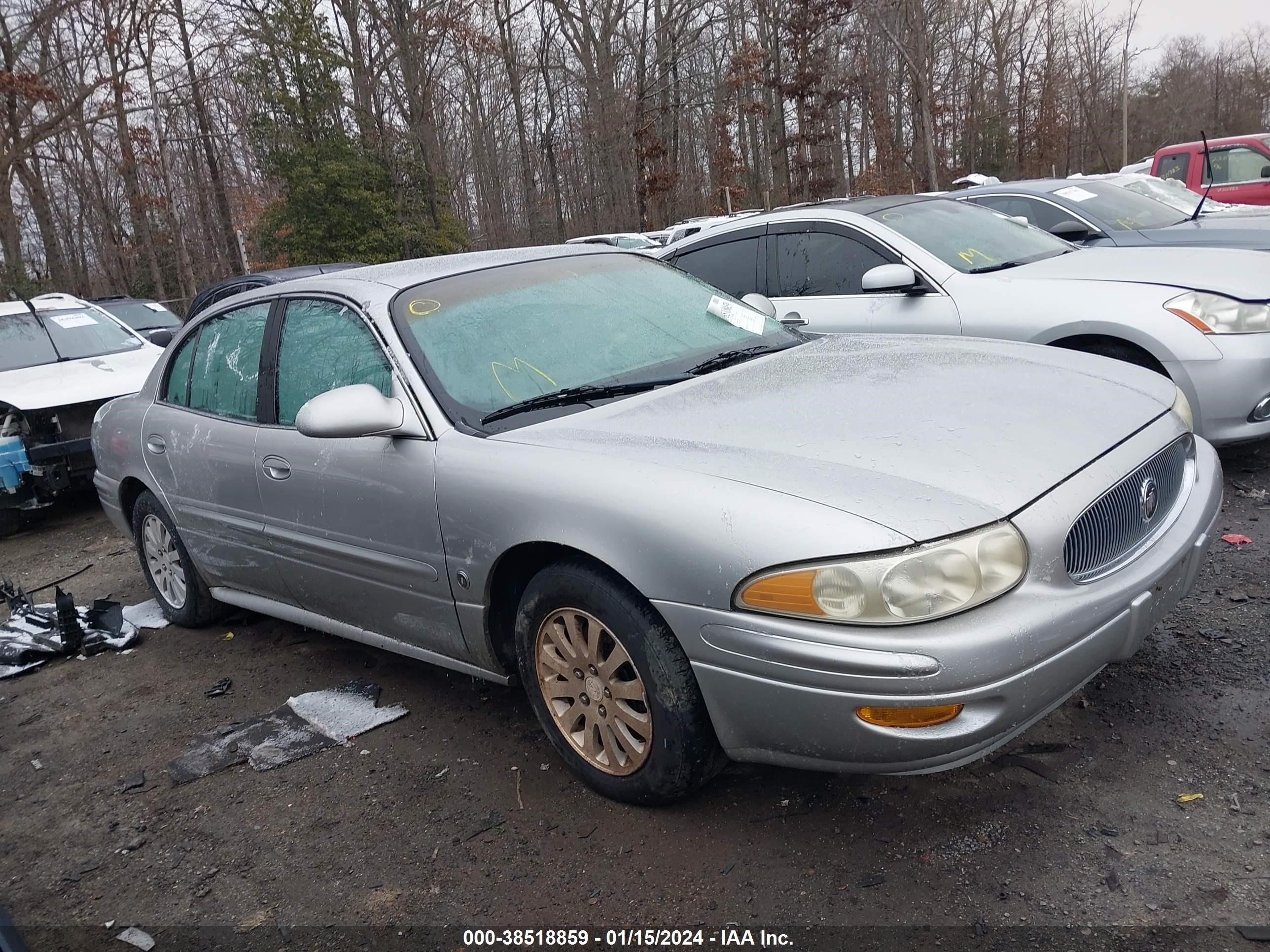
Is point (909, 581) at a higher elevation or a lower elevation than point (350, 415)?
lower

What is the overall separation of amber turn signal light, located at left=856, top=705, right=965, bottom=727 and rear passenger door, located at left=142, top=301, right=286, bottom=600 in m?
2.47

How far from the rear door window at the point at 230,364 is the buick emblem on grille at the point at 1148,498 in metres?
3.07

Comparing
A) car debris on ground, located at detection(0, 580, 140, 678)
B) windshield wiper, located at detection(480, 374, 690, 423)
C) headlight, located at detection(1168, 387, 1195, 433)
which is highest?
windshield wiper, located at detection(480, 374, 690, 423)

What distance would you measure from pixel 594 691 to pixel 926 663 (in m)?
0.99

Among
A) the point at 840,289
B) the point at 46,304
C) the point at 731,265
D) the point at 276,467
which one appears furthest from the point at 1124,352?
the point at 46,304

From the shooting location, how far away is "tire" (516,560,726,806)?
2.45m

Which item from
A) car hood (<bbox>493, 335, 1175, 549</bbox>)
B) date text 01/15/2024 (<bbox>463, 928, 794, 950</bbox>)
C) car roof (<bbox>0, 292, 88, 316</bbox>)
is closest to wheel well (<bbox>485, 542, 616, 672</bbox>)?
car hood (<bbox>493, 335, 1175, 549</bbox>)

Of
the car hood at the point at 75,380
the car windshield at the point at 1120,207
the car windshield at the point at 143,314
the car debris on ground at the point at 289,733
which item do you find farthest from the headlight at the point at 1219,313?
the car windshield at the point at 143,314

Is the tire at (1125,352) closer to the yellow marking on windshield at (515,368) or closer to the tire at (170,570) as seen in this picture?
the yellow marking on windshield at (515,368)

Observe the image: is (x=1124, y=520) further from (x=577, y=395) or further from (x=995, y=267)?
(x=995, y=267)

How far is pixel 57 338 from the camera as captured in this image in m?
8.05

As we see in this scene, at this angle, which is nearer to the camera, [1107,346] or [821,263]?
[1107,346]

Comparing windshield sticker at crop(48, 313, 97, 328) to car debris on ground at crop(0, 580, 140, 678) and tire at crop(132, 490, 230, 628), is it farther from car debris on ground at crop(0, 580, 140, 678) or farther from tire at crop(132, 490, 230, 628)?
Answer: tire at crop(132, 490, 230, 628)

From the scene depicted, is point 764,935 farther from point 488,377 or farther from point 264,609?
point 264,609
